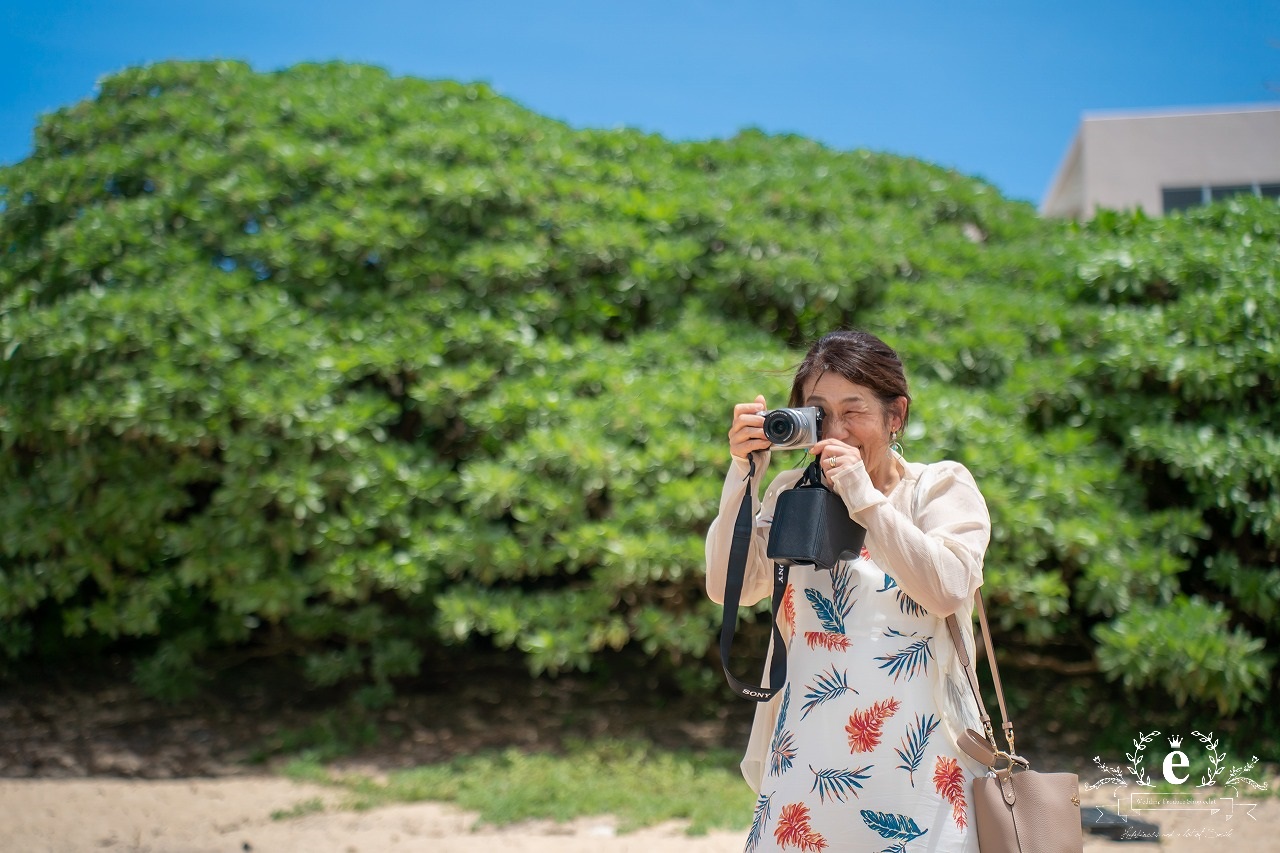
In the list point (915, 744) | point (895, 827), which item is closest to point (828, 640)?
point (915, 744)

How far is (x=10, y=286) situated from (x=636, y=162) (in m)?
3.72

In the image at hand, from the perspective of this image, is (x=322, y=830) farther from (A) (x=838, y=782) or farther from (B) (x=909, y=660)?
(B) (x=909, y=660)

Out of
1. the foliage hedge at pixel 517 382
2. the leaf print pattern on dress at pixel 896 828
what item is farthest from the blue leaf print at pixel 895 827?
the foliage hedge at pixel 517 382

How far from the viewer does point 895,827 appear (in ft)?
5.68

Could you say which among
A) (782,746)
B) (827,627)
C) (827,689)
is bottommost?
(782,746)

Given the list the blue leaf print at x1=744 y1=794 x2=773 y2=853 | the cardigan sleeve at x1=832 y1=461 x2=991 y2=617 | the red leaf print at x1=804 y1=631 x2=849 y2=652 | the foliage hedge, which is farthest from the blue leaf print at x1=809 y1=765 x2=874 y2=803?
the foliage hedge

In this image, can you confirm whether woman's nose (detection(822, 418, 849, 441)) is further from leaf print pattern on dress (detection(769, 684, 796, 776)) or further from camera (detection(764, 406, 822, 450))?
leaf print pattern on dress (detection(769, 684, 796, 776))

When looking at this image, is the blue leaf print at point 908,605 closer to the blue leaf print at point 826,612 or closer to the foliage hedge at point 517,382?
the blue leaf print at point 826,612

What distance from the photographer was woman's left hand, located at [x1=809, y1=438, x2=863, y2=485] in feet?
5.81

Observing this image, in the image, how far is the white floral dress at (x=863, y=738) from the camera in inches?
68.6

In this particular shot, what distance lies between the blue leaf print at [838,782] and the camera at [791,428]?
1.88 ft

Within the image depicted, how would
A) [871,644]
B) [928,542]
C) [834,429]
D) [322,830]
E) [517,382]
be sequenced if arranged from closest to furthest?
1. [928,542]
2. [871,644]
3. [834,429]
4. [322,830]
5. [517,382]

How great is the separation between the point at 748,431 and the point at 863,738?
1.91 ft

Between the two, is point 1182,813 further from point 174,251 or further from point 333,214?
point 174,251
